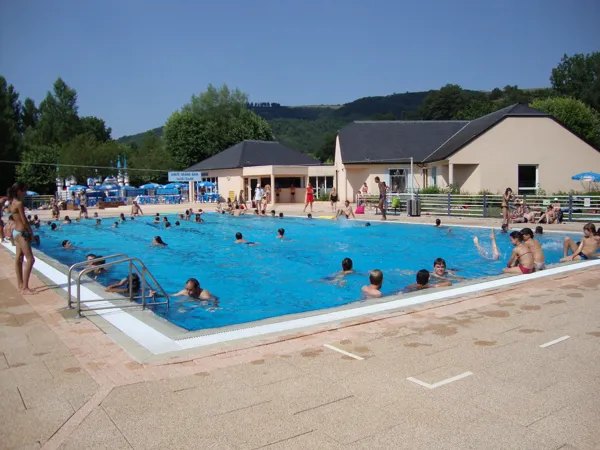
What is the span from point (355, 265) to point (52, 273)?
7.47 meters

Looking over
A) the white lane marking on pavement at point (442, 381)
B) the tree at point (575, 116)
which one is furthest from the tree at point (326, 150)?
the white lane marking on pavement at point (442, 381)

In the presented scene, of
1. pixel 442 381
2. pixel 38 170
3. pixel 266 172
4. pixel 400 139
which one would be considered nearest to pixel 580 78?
pixel 400 139

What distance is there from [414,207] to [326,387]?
1979cm

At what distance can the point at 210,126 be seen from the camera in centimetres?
5884

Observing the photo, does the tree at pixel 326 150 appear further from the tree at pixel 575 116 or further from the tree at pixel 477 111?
the tree at pixel 575 116

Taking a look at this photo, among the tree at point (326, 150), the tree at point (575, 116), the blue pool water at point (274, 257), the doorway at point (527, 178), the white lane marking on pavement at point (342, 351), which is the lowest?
the blue pool water at point (274, 257)

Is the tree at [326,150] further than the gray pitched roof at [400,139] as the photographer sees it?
Yes

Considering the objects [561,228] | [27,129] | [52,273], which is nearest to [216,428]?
[52,273]

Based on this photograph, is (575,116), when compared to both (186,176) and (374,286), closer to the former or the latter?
(186,176)

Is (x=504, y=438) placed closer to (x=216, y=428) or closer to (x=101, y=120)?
(x=216, y=428)

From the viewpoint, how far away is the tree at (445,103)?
3809 inches

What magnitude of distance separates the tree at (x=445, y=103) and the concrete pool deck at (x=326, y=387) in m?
95.2

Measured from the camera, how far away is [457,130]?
35.8m

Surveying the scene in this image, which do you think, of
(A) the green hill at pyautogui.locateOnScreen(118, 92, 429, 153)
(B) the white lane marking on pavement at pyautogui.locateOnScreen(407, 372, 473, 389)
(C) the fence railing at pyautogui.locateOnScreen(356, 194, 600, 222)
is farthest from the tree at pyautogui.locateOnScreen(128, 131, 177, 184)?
(A) the green hill at pyautogui.locateOnScreen(118, 92, 429, 153)
